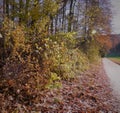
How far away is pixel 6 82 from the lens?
6.35 meters

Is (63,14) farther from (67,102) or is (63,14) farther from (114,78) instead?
(67,102)

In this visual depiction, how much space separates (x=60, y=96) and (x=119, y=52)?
321 feet

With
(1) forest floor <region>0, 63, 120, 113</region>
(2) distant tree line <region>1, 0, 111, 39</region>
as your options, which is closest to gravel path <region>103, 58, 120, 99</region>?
(1) forest floor <region>0, 63, 120, 113</region>

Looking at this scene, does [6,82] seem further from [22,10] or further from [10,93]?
[22,10]

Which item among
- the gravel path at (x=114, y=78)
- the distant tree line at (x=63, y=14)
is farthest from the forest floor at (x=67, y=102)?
the distant tree line at (x=63, y=14)

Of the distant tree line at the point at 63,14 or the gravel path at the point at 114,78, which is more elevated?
the distant tree line at the point at 63,14

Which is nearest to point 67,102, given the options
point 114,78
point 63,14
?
point 114,78

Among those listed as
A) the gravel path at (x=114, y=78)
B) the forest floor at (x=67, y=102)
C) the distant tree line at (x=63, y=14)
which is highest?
the distant tree line at (x=63, y=14)

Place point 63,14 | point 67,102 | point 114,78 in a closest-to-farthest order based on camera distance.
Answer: point 67,102 → point 114,78 → point 63,14

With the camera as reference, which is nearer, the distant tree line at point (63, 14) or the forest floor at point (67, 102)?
the forest floor at point (67, 102)

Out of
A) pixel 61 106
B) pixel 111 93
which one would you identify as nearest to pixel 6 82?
pixel 61 106

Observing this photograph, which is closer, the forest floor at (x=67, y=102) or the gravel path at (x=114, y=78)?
the forest floor at (x=67, y=102)

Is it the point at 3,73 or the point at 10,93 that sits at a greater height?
the point at 3,73

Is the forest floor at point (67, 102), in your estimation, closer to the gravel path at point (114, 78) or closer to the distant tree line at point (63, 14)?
the gravel path at point (114, 78)
